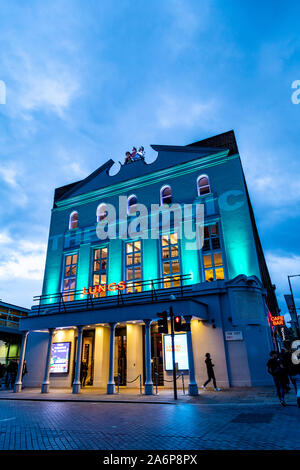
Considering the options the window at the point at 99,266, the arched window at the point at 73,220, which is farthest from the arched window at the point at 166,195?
the arched window at the point at 73,220

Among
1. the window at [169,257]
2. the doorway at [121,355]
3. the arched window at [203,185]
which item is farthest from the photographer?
the arched window at [203,185]

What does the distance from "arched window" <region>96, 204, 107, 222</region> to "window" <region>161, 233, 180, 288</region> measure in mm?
7176

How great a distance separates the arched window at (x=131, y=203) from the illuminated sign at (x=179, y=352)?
11.6m

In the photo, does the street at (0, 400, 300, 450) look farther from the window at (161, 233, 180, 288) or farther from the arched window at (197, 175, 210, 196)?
the arched window at (197, 175, 210, 196)

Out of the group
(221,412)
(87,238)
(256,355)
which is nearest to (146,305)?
(256,355)

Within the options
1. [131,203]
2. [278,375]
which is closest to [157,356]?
[278,375]

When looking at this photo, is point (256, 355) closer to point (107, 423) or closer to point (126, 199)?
point (107, 423)

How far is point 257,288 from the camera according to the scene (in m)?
19.0

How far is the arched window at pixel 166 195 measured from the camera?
2528cm

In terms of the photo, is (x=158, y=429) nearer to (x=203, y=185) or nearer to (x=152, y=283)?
(x=152, y=283)

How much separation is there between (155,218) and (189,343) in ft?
37.7

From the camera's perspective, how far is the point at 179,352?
1836 centimetres

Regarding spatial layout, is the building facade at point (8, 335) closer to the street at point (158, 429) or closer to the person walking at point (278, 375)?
the street at point (158, 429)

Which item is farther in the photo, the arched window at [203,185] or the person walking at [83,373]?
the arched window at [203,185]
